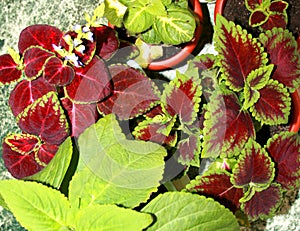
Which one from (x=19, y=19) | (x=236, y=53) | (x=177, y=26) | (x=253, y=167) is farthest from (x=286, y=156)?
(x=19, y=19)

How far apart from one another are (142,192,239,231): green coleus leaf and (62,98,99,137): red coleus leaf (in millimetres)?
205

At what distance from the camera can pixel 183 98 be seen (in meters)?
0.94

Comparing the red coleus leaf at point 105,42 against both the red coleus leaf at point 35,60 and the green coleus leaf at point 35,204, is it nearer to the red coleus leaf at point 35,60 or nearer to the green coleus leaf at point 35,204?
the red coleus leaf at point 35,60

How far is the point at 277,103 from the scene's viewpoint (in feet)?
3.10

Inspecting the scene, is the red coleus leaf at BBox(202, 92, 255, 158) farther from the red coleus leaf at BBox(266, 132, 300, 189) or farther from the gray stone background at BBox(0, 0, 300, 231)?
the gray stone background at BBox(0, 0, 300, 231)

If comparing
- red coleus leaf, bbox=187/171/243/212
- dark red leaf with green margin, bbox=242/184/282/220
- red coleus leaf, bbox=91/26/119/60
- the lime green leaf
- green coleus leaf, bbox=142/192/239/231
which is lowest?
dark red leaf with green margin, bbox=242/184/282/220

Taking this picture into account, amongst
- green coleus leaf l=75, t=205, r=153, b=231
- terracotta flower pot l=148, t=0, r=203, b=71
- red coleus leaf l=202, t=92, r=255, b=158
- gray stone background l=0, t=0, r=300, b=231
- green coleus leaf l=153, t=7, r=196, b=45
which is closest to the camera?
green coleus leaf l=75, t=205, r=153, b=231

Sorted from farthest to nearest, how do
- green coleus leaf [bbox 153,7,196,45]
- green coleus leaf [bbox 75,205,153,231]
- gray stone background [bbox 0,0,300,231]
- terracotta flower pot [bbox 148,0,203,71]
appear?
gray stone background [bbox 0,0,300,231] < terracotta flower pot [bbox 148,0,203,71] < green coleus leaf [bbox 153,7,196,45] < green coleus leaf [bbox 75,205,153,231]

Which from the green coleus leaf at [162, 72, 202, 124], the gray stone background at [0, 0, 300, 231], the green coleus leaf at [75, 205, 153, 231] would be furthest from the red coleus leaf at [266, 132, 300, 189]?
the gray stone background at [0, 0, 300, 231]

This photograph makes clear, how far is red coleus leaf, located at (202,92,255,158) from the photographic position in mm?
903

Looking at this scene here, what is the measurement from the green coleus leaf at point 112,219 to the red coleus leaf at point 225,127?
6.6 inches

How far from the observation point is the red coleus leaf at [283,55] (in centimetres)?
97

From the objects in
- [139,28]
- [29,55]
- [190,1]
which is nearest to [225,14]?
[190,1]

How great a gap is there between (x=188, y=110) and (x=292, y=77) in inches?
7.4
